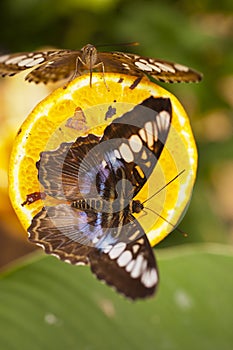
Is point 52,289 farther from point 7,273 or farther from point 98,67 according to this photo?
point 98,67

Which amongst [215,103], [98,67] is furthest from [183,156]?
[215,103]

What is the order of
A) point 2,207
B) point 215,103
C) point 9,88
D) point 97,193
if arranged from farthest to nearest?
1. point 215,103
2. point 9,88
3. point 2,207
4. point 97,193

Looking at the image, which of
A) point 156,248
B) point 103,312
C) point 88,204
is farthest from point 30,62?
point 156,248

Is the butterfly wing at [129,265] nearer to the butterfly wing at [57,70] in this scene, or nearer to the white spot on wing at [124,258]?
the white spot on wing at [124,258]

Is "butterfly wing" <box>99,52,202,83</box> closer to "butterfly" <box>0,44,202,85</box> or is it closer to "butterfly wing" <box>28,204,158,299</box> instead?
"butterfly" <box>0,44,202,85</box>

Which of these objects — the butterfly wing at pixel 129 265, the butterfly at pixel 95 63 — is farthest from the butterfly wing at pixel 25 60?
the butterfly wing at pixel 129 265
